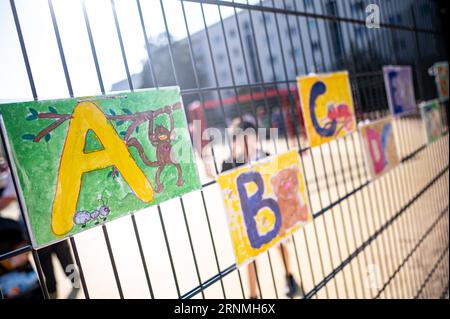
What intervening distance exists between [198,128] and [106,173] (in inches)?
22.7

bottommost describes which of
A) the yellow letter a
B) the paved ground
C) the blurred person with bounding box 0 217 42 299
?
the paved ground

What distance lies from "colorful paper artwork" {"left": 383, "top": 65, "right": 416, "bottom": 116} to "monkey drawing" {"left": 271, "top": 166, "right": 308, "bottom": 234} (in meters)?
1.69

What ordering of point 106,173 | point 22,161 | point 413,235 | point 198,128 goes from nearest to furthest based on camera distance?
point 22,161 → point 106,173 → point 198,128 → point 413,235

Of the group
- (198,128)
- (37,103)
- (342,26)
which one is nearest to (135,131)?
(37,103)

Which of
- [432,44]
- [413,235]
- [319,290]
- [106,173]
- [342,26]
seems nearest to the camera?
[106,173]

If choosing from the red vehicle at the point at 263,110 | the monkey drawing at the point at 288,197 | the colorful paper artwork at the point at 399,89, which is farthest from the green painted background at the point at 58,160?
the colorful paper artwork at the point at 399,89

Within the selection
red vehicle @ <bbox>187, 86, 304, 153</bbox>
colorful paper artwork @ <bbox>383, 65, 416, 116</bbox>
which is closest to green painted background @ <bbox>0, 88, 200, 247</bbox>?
red vehicle @ <bbox>187, 86, 304, 153</bbox>

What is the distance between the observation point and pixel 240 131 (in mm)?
1720

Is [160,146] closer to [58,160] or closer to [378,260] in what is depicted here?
[58,160]

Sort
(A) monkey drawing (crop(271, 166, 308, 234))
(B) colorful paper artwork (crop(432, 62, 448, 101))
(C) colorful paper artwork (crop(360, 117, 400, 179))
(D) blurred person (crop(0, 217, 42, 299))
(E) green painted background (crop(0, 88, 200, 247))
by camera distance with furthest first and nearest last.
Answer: (B) colorful paper artwork (crop(432, 62, 448, 101)) < (D) blurred person (crop(0, 217, 42, 299)) < (C) colorful paper artwork (crop(360, 117, 400, 179)) < (A) monkey drawing (crop(271, 166, 308, 234)) < (E) green painted background (crop(0, 88, 200, 247))

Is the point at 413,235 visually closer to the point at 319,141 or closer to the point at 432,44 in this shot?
the point at 319,141

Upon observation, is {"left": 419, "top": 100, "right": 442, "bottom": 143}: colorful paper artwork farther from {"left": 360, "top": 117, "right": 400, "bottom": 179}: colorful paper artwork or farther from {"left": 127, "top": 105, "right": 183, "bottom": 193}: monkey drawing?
{"left": 127, "top": 105, "right": 183, "bottom": 193}: monkey drawing

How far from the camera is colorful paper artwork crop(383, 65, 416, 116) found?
117 inches

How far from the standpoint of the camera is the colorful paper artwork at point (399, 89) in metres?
2.96
